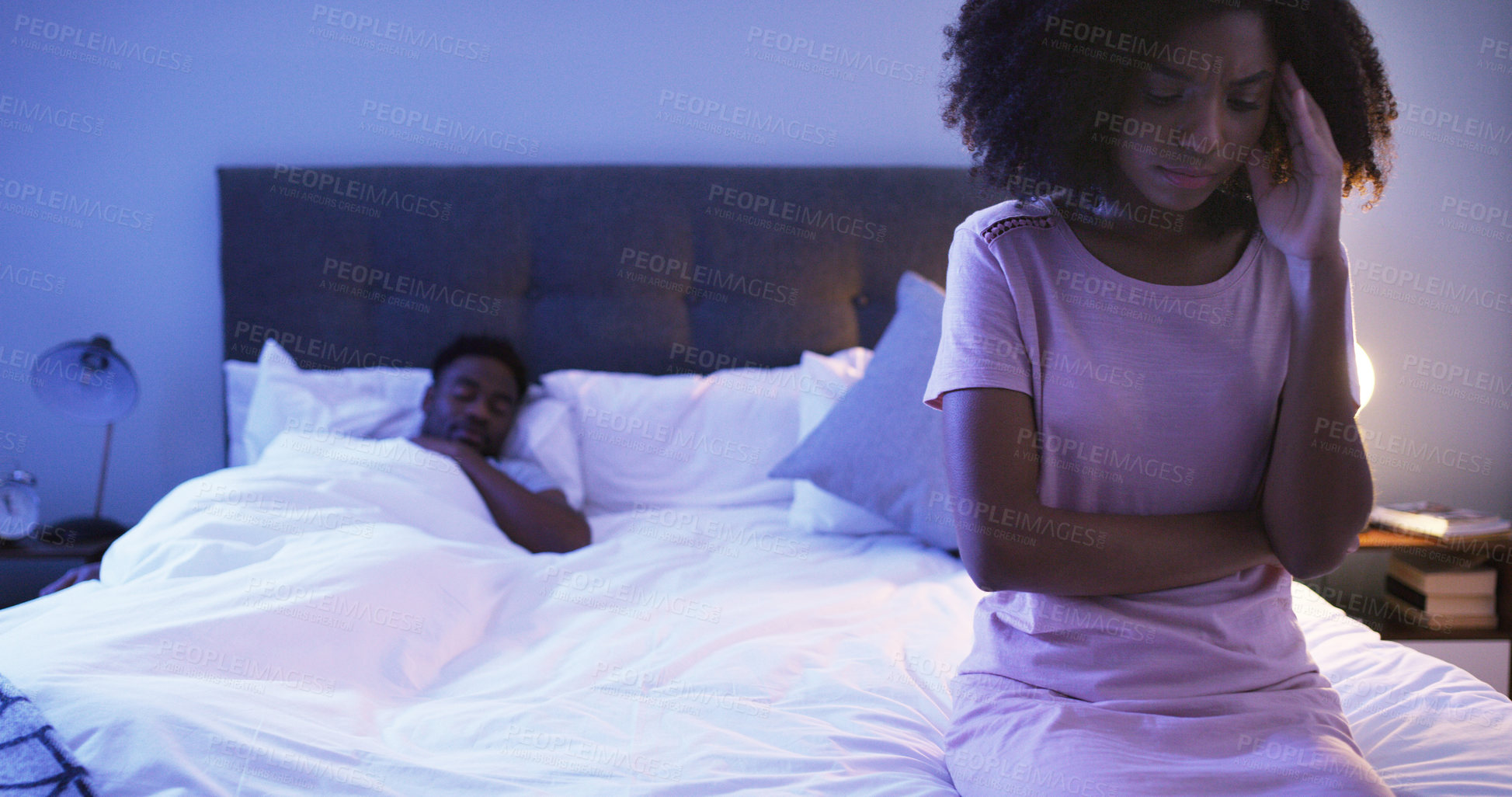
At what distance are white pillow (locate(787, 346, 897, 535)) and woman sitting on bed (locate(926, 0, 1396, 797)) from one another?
1.03m

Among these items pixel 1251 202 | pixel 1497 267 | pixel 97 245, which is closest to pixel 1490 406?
pixel 1497 267

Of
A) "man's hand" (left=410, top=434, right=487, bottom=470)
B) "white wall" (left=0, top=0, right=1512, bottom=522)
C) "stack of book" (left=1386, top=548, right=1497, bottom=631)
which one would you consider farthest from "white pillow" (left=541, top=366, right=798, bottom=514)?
"stack of book" (left=1386, top=548, right=1497, bottom=631)

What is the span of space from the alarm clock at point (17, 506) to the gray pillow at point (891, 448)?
67.3 inches

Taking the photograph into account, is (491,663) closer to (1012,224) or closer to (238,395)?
(1012,224)

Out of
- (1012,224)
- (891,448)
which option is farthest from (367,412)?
(1012,224)

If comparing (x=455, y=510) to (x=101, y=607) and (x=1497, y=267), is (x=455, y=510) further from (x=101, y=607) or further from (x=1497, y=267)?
(x=1497, y=267)

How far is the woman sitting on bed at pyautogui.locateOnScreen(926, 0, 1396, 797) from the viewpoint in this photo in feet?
2.92

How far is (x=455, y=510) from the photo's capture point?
5.97ft

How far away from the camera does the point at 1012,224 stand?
38.7 inches

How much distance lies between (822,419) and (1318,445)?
4.18 ft

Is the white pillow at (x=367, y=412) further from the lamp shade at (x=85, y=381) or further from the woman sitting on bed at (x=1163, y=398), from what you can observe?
the woman sitting on bed at (x=1163, y=398)

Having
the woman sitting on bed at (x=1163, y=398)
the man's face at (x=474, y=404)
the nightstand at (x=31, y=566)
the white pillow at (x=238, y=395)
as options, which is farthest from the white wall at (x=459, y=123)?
the woman sitting on bed at (x=1163, y=398)

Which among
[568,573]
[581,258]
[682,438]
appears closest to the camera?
[568,573]

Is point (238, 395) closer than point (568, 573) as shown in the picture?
No
